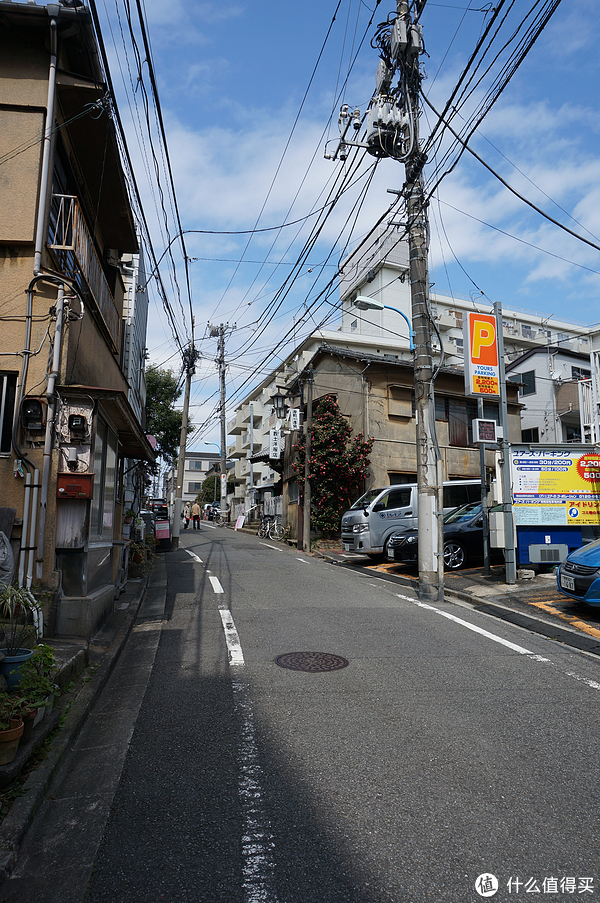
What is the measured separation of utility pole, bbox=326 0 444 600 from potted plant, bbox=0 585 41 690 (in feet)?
23.3

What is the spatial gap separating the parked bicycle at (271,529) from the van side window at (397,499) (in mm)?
11654

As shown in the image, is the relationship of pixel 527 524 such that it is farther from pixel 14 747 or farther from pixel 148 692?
pixel 14 747

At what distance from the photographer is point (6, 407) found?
24.0ft

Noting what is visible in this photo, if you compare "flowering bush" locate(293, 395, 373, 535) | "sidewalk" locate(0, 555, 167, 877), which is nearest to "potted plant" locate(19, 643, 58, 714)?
"sidewalk" locate(0, 555, 167, 877)

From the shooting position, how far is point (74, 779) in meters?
4.09

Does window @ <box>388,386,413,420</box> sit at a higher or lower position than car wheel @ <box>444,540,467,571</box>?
higher

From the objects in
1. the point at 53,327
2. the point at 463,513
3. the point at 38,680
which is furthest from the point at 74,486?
the point at 463,513

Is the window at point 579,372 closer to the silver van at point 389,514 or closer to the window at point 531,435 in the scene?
the window at point 531,435

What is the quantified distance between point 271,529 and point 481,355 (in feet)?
62.9

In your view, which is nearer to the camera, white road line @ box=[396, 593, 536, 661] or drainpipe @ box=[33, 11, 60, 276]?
white road line @ box=[396, 593, 536, 661]

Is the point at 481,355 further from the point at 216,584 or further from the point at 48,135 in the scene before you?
the point at 48,135

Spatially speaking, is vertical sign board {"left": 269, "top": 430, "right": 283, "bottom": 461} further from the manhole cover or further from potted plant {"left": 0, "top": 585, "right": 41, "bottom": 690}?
potted plant {"left": 0, "top": 585, "right": 41, "bottom": 690}

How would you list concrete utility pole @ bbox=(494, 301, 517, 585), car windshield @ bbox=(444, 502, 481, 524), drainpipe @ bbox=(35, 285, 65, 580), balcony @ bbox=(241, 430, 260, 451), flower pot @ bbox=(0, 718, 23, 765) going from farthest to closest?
balcony @ bbox=(241, 430, 260, 451), car windshield @ bbox=(444, 502, 481, 524), concrete utility pole @ bbox=(494, 301, 517, 585), drainpipe @ bbox=(35, 285, 65, 580), flower pot @ bbox=(0, 718, 23, 765)

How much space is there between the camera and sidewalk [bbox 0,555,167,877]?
329 cm
